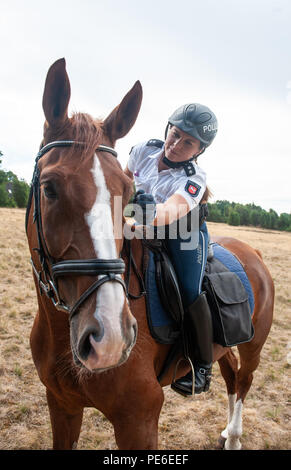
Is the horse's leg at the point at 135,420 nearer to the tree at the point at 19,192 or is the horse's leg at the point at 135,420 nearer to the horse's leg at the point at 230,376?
the horse's leg at the point at 230,376

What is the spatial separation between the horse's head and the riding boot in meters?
1.15

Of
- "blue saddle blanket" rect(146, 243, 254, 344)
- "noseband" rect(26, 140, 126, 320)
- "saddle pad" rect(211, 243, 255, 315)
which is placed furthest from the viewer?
"saddle pad" rect(211, 243, 255, 315)

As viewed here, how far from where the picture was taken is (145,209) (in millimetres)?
2154

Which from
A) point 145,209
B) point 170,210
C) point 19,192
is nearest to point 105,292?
point 145,209

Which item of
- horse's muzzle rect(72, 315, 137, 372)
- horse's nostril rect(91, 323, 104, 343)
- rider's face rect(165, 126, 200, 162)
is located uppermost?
rider's face rect(165, 126, 200, 162)

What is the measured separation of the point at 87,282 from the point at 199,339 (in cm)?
148

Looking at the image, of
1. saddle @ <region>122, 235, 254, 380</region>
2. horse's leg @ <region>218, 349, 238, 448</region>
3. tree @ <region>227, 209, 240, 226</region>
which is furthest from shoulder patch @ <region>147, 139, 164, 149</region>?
tree @ <region>227, 209, 240, 226</region>

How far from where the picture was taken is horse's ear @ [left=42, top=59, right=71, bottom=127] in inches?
74.3

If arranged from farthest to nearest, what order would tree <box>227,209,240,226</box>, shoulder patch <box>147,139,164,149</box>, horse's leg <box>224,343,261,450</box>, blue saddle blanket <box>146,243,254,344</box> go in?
1. tree <box>227,209,240,226</box>
2. horse's leg <box>224,343,261,450</box>
3. shoulder patch <box>147,139,164,149</box>
4. blue saddle blanket <box>146,243,254,344</box>

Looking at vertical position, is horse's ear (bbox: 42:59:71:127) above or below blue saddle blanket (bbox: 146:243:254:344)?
above

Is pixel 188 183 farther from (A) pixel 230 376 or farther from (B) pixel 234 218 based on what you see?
(B) pixel 234 218

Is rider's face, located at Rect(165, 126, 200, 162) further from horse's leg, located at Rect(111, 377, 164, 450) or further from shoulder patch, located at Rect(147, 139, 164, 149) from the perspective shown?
horse's leg, located at Rect(111, 377, 164, 450)
